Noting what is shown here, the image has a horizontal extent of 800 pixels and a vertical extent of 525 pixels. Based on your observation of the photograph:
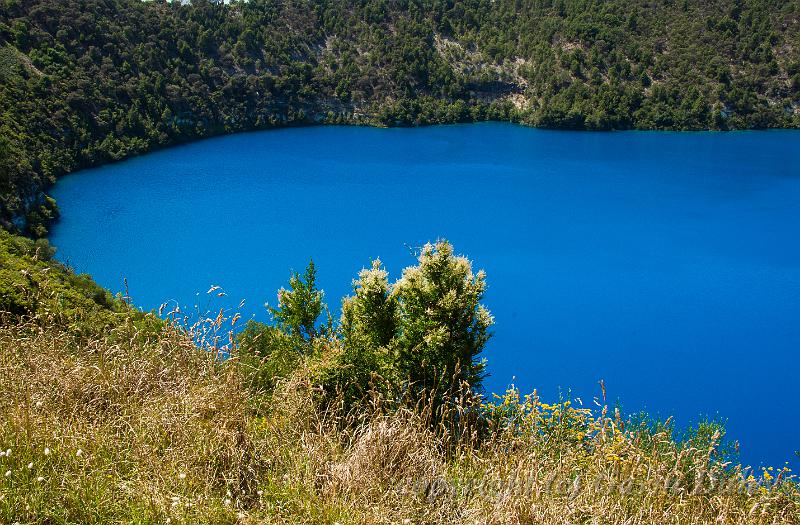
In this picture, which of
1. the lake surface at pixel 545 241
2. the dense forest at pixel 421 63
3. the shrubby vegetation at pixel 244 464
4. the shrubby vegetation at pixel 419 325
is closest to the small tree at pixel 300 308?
the shrubby vegetation at pixel 419 325

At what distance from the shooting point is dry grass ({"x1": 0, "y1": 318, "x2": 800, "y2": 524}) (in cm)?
367

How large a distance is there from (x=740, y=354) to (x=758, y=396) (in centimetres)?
351

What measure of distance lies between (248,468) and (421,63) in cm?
9295

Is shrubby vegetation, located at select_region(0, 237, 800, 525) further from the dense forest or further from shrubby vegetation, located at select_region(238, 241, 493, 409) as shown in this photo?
the dense forest

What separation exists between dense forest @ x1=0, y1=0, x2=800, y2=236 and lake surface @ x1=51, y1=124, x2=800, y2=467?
363 inches

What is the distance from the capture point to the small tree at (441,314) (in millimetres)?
13289

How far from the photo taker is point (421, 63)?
9138 centimetres

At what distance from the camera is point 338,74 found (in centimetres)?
8900

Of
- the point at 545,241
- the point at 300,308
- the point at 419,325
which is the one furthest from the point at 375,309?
the point at 545,241

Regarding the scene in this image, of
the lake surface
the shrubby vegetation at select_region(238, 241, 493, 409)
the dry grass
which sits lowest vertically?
the dry grass

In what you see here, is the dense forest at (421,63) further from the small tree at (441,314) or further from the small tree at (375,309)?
the small tree at (441,314)

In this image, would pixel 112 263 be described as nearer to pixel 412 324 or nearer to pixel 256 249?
pixel 256 249

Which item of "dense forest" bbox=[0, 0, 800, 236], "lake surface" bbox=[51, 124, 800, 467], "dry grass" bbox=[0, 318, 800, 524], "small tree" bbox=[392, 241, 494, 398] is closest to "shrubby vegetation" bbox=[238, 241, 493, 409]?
"small tree" bbox=[392, 241, 494, 398]

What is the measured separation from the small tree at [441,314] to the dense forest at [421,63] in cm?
5638
